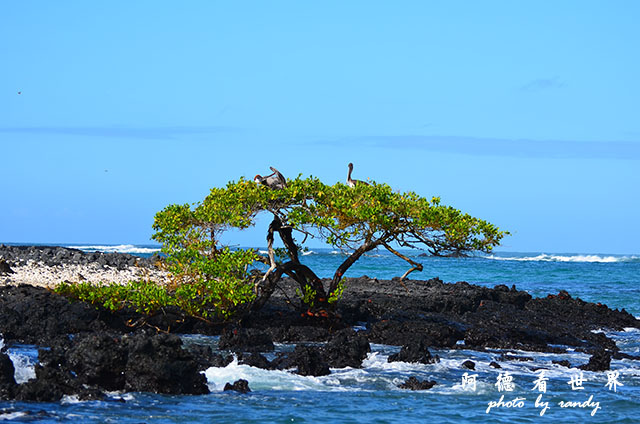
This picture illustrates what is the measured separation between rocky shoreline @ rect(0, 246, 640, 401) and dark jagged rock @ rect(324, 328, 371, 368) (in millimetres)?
23

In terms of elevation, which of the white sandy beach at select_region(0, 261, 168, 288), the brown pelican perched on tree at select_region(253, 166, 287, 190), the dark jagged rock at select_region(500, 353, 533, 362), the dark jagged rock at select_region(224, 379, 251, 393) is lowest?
the dark jagged rock at select_region(224, 379, 251, 393)

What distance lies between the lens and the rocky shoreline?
14.2 m

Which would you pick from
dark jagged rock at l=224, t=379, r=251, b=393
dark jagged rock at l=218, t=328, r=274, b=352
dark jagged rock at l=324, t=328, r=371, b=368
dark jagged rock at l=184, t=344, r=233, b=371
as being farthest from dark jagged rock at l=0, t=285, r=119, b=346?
dark jagged rock at l=324, t=328, r=371, b=368

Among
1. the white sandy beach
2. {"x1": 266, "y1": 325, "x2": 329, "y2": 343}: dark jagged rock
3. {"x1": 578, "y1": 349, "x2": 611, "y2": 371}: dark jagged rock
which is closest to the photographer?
{"x1": 578, "y1": 349, "x2": 611, "y2": 371}: dark jagged rock

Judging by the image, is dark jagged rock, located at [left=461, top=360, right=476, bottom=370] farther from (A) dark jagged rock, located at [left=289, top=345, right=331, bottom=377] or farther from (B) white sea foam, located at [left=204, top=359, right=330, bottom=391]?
(B) white sea foam, located at [left=204, top=359, right=330, bottom=391]

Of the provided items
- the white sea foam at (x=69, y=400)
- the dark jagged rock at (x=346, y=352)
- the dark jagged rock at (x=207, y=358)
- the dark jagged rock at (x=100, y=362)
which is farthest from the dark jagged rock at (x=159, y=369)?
the dark jagged rock at (x=346, y=352)

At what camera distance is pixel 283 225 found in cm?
2223

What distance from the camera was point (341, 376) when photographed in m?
16.5

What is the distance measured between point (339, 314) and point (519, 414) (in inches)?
385

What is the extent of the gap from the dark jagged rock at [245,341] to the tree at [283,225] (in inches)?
48.8

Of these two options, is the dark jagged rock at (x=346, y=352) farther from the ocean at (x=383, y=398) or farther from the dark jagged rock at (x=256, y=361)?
the dark jagged rock at (x=256, y=361)

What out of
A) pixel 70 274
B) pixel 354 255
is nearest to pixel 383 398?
pixel 354 255

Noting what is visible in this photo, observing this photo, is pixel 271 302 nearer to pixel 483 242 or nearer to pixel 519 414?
pixel 483 242

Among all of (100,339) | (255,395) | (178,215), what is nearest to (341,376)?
(255,395)
